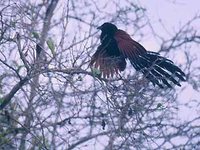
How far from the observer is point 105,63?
498 cm

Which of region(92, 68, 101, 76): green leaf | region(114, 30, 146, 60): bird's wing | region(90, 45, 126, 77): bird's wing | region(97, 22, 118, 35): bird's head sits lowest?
Result: region(92, 68, 101, 76): green leaf

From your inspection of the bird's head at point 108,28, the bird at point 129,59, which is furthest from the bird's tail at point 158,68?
the bird's head at point 108,28

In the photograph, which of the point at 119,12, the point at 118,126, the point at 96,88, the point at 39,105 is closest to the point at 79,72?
the point at 96,88

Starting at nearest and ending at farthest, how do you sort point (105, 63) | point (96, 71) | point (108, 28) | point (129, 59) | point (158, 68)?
1. point (96, 71)
2. point (105, 63)
3. point (158, 68)
4. point (129, 59)
5. point (108, 28)

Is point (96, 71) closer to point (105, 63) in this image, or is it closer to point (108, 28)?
point (105, 63)

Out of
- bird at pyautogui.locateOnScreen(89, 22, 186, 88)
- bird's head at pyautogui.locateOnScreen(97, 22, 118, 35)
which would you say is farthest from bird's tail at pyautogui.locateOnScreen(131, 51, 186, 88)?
bird's head at pyautogui.locateOnScreen(97, 22, 118, 35)

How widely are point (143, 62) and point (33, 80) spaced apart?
1419mm

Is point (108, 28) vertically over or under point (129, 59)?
over

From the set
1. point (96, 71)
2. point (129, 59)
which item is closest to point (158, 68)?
point (129, 59)

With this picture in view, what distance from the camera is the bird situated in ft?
16.1

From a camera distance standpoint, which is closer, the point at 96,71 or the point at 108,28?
the point at 96,71

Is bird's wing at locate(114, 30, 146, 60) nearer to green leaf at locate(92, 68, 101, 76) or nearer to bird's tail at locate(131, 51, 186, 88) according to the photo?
bird's tail at locate(131, 51, 186, 88)

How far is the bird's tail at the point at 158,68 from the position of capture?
518 cm

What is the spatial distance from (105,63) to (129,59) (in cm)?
103
